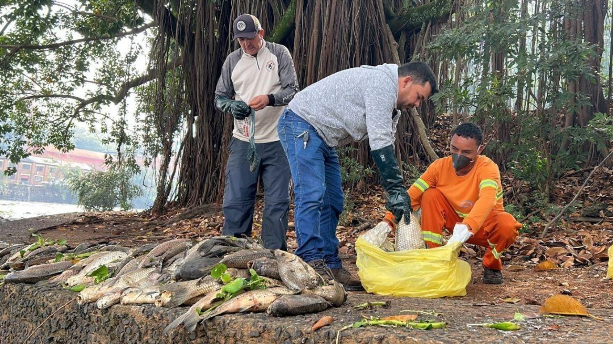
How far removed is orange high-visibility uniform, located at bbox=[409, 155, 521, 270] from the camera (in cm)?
355

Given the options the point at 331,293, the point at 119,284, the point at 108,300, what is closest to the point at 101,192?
the point at 119,284

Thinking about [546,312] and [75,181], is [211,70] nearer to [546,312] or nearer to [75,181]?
[546,312]

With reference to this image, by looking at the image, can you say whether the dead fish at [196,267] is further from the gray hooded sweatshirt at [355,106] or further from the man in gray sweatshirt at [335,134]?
the gray hooded sweatshirt at [355,106]

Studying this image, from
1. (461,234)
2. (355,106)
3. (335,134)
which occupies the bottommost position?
(461,234)

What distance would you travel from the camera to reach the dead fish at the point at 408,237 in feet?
11.1

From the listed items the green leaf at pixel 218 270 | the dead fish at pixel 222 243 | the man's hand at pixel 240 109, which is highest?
the man's hand at pixel 240 109

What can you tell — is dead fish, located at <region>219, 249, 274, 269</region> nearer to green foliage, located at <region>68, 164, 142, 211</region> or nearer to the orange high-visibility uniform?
the orange high-visibility uniform

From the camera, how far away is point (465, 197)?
3.63m

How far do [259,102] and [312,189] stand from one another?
0.87 meters

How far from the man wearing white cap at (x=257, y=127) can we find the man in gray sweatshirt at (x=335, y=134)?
18.5 inches

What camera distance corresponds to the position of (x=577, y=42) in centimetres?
521

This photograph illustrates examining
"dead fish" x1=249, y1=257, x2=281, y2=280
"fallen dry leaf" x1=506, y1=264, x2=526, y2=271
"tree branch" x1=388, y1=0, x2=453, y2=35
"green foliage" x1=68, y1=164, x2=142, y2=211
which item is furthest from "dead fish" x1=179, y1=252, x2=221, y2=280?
"green foliage" x1=68, y1=164, x2=142, y2=211

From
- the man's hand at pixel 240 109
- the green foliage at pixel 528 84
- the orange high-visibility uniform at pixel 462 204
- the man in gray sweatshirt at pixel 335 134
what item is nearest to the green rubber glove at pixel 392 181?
the man in gray sweatshirt at pixel 335 134

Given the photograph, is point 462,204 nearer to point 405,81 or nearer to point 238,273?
point 405,81
